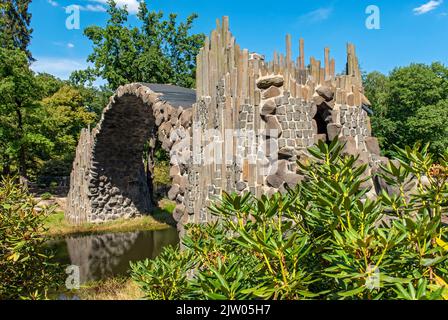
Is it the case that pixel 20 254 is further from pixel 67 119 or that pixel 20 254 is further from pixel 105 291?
pixel 67 119

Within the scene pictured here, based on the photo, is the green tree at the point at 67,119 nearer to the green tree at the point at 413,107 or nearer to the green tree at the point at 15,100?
the green tree at the point at 15,100

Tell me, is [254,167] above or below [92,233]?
above

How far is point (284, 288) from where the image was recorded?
1.73 metres

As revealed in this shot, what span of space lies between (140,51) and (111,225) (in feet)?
42.7

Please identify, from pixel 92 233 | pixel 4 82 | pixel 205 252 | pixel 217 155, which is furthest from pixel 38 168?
pixel 205 252

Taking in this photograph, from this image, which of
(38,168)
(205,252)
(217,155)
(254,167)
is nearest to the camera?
(205,252)

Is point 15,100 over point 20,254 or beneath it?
over

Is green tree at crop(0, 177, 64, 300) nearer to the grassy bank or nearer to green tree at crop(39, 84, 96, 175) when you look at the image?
the grassy bank

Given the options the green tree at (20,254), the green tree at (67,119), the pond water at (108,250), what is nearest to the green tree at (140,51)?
the green tree at (67,119)

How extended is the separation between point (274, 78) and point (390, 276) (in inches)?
219

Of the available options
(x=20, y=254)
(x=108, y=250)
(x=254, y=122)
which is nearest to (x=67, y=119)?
(x=108, y=250)

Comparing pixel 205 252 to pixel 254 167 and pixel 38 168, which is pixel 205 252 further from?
pixel 38 168

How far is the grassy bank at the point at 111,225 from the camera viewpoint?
18.8 meters

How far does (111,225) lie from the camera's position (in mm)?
20297
